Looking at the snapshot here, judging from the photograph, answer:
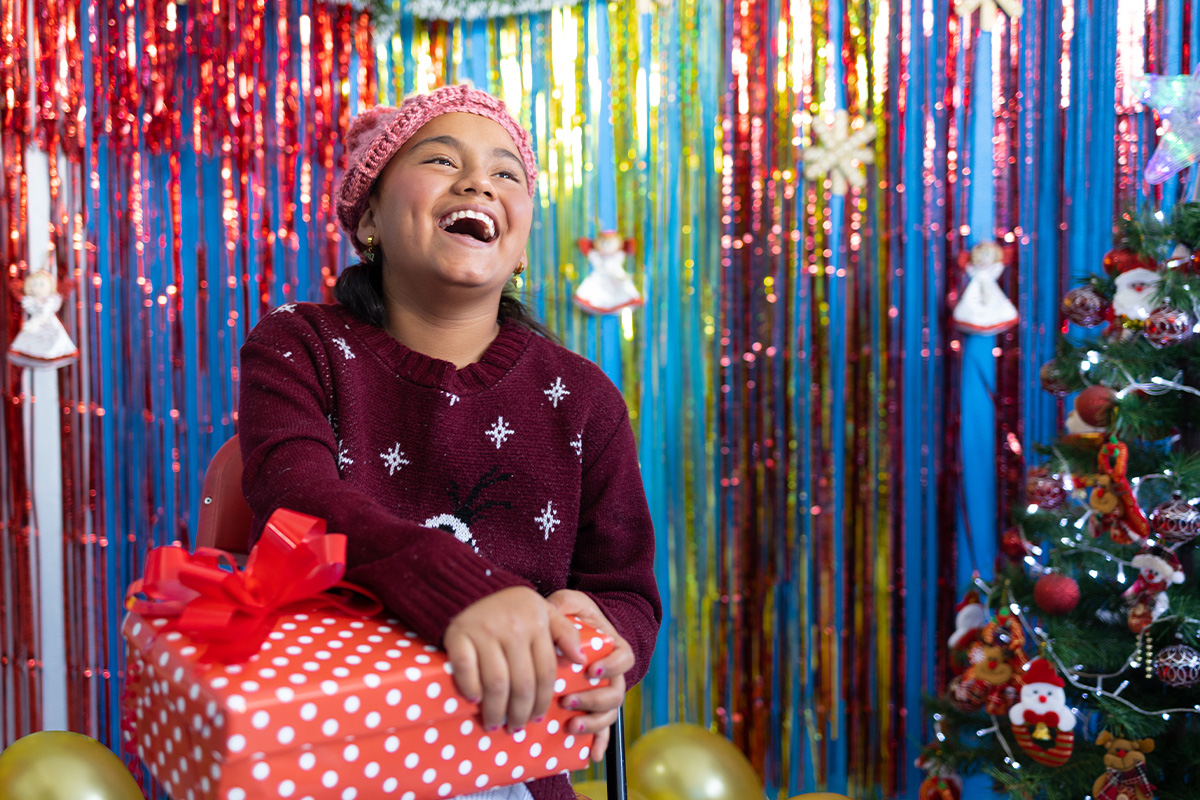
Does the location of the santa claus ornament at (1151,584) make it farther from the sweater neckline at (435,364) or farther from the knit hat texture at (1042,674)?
the sweater neckline at (435,364)

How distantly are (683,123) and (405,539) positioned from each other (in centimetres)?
204

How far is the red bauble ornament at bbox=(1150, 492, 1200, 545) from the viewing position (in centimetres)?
162

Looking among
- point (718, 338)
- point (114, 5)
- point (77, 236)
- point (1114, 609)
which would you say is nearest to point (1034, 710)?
point (1114, 609)

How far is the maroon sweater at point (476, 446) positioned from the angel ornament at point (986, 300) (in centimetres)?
147

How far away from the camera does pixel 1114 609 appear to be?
1.83 metres

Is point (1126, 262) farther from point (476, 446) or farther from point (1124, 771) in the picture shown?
point (476, 446)

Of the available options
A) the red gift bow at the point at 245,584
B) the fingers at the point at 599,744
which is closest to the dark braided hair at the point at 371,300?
the red gift bow at the point at 245,584

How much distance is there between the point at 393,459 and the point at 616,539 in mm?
292

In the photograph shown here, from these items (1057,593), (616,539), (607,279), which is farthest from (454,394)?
(607,279)

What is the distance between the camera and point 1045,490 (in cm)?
181

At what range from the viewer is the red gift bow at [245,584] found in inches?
26.8

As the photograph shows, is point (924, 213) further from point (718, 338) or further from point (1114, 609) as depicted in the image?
point (1114, 609)

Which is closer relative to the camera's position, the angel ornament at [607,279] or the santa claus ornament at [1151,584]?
the santa claus ornament at [1151,584]

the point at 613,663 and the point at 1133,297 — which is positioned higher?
the point at 1133,297
